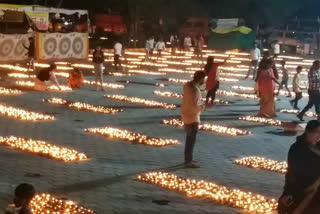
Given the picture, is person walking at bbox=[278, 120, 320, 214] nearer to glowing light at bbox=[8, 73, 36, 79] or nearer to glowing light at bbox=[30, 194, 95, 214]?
glowing light at bbox=[30, 194, 95, 214]

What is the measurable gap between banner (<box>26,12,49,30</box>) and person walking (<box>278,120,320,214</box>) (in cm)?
2783

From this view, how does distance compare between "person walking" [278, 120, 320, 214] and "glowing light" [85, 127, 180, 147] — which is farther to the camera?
"glowing light" [85, 127, 180, 147]

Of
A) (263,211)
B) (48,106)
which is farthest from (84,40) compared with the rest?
(263,211)

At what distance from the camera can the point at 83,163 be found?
11.4 meters

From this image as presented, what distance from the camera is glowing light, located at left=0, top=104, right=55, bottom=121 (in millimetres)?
16375

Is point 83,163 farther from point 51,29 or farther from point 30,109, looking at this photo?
point 51,29

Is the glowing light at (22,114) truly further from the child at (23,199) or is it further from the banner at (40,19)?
the banner at (40,19)

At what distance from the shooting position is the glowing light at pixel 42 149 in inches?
466

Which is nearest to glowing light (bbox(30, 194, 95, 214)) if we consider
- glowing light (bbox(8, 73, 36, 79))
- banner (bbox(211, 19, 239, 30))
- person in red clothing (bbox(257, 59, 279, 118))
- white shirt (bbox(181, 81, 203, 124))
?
white shirt (bbox(181, 81, 203, 124))

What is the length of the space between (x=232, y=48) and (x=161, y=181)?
5095cm

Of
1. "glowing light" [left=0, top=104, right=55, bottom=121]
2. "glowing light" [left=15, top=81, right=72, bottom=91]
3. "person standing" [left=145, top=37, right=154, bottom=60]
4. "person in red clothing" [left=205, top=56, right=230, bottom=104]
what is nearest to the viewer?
"glowing light" [left=0, top=104, right=55, bottom=121]

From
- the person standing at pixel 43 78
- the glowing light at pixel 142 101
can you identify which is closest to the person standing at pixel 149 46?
the person standing at pixel 43 78

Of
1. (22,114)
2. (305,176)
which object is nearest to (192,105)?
(305,176)

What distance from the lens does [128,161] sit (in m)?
11.8
